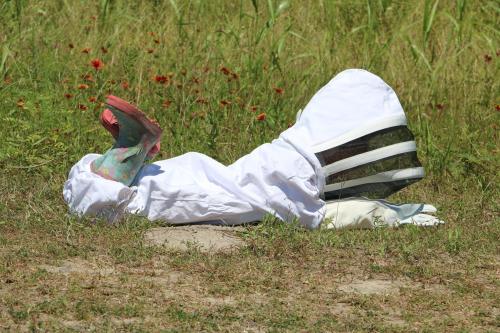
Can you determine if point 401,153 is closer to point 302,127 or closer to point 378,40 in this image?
point 302,127

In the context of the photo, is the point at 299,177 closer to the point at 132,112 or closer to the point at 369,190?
the point at 369,190

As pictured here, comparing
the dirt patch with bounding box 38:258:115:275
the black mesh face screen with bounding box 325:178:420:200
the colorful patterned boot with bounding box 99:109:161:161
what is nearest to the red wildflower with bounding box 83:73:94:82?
the colorful patterned boot with bounding box 99:109:161:161

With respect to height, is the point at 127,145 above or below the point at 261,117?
above

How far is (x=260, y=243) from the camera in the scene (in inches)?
207

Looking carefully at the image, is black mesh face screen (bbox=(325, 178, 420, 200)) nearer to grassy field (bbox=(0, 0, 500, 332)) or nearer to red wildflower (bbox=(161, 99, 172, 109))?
grassy field (bbox=(0, 0, 500, 332))

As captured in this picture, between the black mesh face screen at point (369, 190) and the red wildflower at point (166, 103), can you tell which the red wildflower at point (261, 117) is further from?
the black mesh face screen at point (369, 190)

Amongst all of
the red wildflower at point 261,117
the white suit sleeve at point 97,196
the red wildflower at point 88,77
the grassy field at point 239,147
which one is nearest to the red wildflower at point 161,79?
the grassy field at point 239,147

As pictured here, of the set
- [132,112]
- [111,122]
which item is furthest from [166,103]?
[132,112]

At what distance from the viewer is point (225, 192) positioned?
5.52m

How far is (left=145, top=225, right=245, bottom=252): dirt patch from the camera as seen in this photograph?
516 cm

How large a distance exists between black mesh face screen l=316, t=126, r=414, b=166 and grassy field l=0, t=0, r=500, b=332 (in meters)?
0.43

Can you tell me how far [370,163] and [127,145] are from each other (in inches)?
50.4

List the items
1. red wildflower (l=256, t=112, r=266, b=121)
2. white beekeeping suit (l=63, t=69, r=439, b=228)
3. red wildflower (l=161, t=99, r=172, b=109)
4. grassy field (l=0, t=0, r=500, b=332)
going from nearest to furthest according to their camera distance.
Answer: grassy field (l=0, t=0, r=500, b=332), white beekeeping suit (l=63, t=69, r=439, b=228), red wildflower (l=256, t=112, r=266, b=121), red wildflower (l=161, t=99, r=172, b=109)

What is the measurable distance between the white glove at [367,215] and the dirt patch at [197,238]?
52 cm
